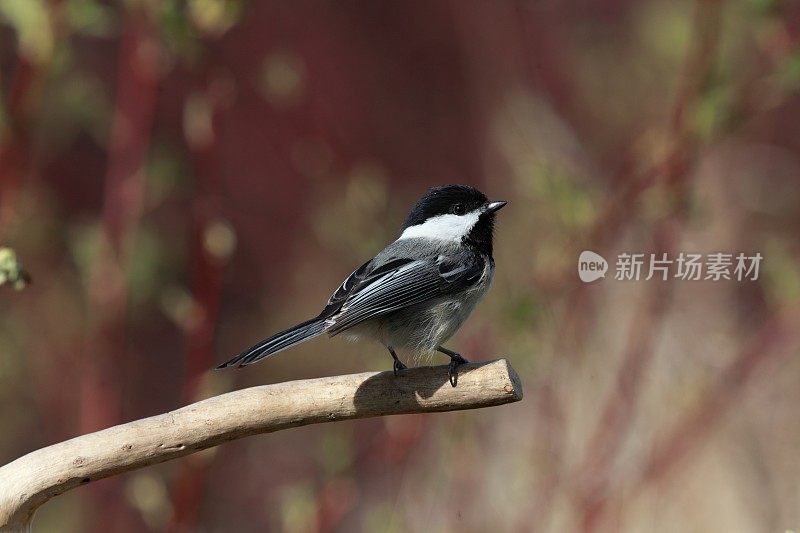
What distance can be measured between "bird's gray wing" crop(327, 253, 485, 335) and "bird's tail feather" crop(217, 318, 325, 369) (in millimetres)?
74

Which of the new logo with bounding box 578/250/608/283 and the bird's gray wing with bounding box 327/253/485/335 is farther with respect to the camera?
the new logo with bounding box 578/250/608/283

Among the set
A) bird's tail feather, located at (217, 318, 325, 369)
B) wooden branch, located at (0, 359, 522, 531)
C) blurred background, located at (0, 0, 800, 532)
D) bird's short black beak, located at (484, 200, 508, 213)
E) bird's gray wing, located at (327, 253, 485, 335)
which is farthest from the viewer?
blurred background, located at (0, 0, 800, 532)

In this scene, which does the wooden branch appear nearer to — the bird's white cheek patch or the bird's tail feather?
the bird's tail feather

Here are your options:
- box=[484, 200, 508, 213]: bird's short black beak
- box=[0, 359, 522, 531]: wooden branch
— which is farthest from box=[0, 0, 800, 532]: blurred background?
box=[0, 359, 522, 531]: wooden branch

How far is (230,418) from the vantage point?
1735 millimetres

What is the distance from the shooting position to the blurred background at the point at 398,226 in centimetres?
282

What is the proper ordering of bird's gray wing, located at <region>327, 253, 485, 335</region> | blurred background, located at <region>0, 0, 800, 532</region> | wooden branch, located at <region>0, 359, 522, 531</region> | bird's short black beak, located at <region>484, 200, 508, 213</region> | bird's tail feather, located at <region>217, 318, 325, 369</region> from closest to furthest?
1. wooden branch, located at <region>0, 359, 522, 531</region>
2. bird's tail feather, located at <region>217, 318, 325, 369</region>
3. bird's gray wing, located at <region>327, 253, 485, 335</region>
4. bird's short black beak, located at <region>484, 200, 508, 213</region>
5. blurred background, located at <region>0, 0, 800, 532</region>

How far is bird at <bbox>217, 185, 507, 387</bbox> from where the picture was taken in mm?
2271

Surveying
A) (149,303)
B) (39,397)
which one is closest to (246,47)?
(149,303)

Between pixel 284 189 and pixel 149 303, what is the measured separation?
114 cm

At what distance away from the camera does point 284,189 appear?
18.6 ft

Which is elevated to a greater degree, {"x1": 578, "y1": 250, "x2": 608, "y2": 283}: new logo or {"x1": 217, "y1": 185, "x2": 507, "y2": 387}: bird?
{"x1": 217, "y1": 185, "x2": 507, "y2": 387}: bird

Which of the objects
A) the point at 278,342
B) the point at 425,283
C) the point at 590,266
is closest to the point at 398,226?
the point at 590,266

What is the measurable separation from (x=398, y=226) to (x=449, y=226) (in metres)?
1.59
